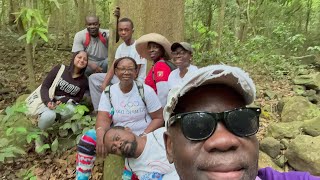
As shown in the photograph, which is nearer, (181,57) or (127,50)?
(181,57)

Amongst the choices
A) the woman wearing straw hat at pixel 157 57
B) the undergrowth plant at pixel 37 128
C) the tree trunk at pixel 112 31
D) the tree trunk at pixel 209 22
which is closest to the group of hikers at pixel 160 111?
the woman wearing straw hat at pixel 157 57

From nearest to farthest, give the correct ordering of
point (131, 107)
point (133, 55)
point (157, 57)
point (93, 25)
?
point (131, 107) < point (157, 57) < point (133, 55) < point (93, 25)

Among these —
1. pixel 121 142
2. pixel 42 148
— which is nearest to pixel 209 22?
pixel 42 148

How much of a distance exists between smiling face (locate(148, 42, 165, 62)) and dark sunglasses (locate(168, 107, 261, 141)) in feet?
10.4

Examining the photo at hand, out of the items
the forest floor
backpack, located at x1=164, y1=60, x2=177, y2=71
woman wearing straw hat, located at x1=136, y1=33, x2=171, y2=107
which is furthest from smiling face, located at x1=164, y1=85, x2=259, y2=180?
the forest floor

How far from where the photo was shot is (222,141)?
4.20 feet

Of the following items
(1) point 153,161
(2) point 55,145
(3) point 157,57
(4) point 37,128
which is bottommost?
(2) point 55,145

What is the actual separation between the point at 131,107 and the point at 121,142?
649mm

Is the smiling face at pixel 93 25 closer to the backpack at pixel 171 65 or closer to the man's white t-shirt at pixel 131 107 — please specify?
the backpack at pixel 171 65

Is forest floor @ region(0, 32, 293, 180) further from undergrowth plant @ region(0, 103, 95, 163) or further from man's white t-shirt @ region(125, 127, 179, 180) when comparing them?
man's white t-shirt @ region(125, 127, 179, 180)

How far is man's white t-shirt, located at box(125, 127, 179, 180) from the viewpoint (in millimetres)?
3186

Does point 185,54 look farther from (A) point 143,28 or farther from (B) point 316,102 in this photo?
(B) point 316,102

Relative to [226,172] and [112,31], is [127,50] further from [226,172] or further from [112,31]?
[226,172]

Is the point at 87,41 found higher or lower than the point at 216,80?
higher
